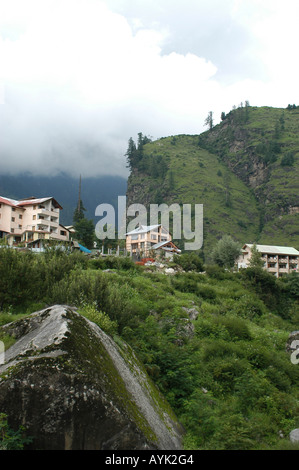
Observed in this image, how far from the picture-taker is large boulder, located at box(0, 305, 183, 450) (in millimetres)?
5027

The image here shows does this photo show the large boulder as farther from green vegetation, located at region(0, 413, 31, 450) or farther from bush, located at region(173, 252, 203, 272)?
bush, located at region(173, 252, 203, 272)

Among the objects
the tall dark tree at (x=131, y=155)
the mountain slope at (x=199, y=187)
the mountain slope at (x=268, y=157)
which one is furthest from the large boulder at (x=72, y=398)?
the tall dark tree at (x=131, y=155)

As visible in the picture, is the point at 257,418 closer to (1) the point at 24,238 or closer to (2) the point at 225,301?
(2) the point at 225,301

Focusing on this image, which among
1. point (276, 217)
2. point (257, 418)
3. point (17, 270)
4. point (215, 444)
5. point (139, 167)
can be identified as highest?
point (139, 167)

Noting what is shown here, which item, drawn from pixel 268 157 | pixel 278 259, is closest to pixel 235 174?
pixel 268 157

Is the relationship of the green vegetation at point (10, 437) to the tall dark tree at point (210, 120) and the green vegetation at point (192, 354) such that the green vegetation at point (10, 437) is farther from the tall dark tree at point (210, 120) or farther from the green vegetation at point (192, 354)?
the tall dark tree at point (210, 120)

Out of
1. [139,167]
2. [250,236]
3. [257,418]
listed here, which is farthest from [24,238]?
[139,167]

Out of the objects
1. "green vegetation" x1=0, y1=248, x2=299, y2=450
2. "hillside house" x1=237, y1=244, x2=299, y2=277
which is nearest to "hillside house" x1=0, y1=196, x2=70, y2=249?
"green vegetation" x1=0, y1=248, x2=299, y2=450

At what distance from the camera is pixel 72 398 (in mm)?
5168

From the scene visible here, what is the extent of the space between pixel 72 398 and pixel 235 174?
142 meters

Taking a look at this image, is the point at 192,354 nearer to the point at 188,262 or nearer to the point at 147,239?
the point at 188,262

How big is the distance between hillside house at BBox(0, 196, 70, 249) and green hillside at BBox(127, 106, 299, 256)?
46.5 meters

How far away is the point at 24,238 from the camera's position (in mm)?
55250
